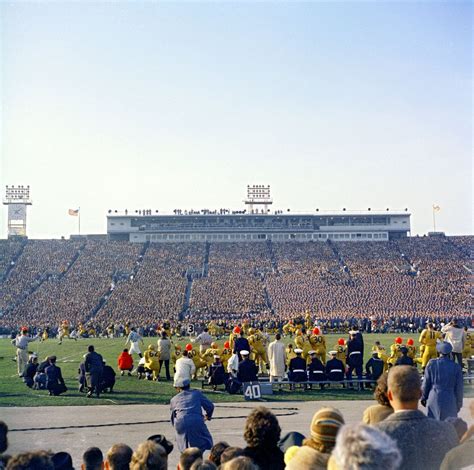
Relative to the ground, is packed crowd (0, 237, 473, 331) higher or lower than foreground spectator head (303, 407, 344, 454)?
higher

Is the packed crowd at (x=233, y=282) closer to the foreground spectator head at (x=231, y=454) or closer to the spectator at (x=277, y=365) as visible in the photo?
the spectator at (x=277, y=365)

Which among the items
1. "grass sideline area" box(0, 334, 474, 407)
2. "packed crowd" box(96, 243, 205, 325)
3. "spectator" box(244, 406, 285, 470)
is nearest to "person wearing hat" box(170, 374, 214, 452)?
"spectator" box(244, 406, 285, 470)

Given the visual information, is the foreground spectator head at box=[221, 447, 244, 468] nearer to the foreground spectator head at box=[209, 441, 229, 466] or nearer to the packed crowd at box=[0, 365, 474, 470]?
the packed crowd at box=[0, 365, 474, 470]

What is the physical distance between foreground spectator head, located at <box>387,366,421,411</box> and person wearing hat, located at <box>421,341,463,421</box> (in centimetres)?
432

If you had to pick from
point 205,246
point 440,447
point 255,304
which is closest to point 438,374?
point 440,447

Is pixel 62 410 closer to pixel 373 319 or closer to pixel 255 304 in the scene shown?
pixel 373 319

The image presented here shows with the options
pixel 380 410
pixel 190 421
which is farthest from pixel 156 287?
pixel 380 410

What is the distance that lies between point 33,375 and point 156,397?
3.90 m

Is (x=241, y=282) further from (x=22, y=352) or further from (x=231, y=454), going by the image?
(x=231, y=454)

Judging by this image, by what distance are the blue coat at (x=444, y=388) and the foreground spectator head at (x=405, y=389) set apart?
4320 mm

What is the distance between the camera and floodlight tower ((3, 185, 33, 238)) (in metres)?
83.9

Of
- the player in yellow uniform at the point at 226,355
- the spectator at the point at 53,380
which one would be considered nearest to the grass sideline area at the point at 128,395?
the spectator at the point at 53,380

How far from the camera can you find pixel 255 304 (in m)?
52.9

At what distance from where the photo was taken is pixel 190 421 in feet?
Result: 24.2
